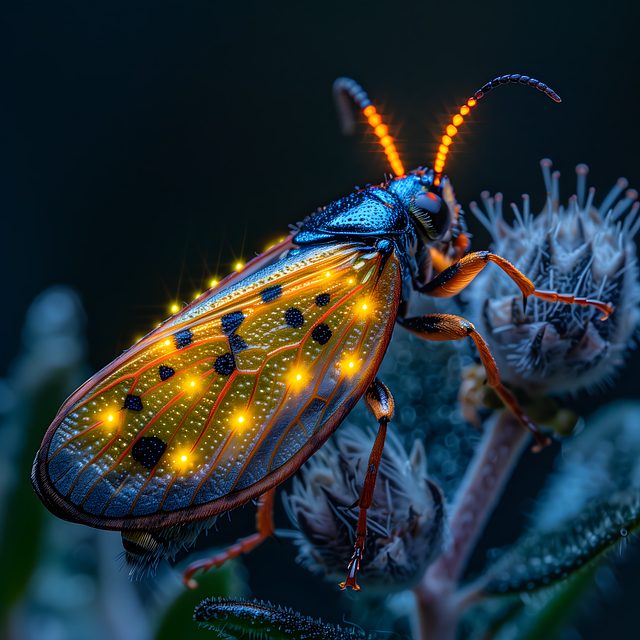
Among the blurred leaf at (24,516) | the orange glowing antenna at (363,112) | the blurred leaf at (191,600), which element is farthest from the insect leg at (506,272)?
the blurred leaf at (24,516)

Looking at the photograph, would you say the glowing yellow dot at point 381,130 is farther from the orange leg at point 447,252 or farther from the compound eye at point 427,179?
the orange leg at point 447,252

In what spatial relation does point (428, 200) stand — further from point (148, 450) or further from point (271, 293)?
point (148, 450)

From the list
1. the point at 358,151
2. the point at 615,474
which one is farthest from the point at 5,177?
the point at 615,474

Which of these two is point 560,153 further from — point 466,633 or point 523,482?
point 466,633

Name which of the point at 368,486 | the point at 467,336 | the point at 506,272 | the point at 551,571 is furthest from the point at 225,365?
the point at 551,571

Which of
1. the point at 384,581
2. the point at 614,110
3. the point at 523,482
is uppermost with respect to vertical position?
the point at 614,110

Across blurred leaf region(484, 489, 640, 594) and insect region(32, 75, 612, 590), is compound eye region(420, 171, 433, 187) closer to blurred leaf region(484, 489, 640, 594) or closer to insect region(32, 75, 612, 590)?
insect region(32, 75, 612, 590)

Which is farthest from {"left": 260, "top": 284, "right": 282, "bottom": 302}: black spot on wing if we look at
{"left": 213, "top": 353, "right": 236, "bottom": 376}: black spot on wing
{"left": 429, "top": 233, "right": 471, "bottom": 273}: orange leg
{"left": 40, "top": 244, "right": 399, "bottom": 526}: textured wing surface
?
{"left": 429, "top": 233, "right": 471, "bottom": 273}: orange leg
